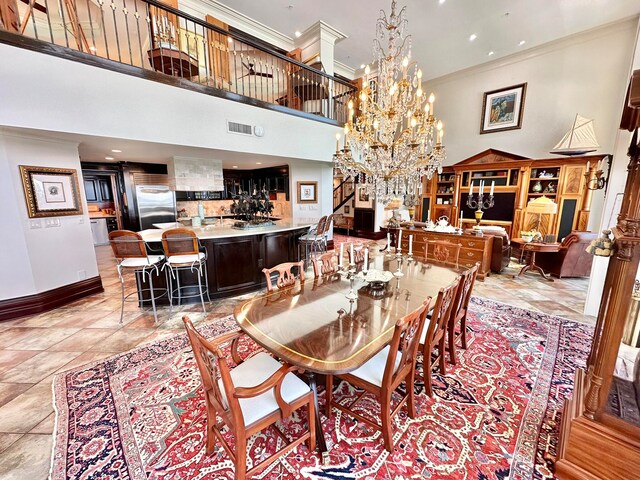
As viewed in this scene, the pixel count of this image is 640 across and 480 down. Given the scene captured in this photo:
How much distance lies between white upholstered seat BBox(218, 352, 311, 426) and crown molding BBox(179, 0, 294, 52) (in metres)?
6.72

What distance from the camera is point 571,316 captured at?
3.42 m

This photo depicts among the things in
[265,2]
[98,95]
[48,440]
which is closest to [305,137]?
[265,2]

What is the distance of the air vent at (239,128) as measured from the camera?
4282 mm

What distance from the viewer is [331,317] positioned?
71.1 inches

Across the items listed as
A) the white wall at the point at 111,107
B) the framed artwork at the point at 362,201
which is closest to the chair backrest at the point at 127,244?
the white wall at the point at 111,107

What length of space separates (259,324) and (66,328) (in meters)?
3.14

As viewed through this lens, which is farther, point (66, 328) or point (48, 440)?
point (66, 328)

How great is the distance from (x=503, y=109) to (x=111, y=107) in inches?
353

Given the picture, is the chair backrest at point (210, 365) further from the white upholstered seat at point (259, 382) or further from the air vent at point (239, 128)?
the air vent at point (239, 128)

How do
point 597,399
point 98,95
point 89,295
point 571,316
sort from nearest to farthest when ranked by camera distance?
point 597,399 → point 98,95 → point 571,316 → point 89,295

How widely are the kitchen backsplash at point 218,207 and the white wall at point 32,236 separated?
4038 millimetres

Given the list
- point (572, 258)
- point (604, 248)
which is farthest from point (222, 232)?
point (572, 258)

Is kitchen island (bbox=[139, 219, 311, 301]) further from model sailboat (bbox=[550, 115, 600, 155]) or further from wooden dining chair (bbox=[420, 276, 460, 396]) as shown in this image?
model sailboat (bbox=[550, 115, 600, 155])

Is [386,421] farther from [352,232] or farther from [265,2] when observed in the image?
[352,232]
